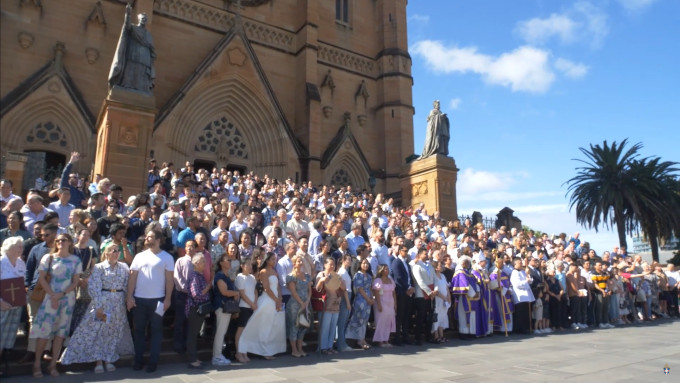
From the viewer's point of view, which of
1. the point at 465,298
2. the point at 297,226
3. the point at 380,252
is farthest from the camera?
the point at 297,226

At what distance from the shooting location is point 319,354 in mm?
7121

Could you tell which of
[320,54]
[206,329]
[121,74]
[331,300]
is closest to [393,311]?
[331,300]

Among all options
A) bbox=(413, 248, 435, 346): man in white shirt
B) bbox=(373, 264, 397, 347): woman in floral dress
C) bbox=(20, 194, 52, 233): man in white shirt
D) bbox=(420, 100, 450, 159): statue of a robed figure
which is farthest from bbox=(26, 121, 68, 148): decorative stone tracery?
bbox=(413, 248, 435, 346): man in white shirt

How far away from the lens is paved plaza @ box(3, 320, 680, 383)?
5.34 metres

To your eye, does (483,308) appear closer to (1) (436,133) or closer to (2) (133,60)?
(1) (436,133)

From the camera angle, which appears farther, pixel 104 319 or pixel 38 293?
pixel 104 319

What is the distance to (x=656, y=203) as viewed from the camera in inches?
997

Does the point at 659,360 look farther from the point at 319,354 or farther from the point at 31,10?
the point at 31,10

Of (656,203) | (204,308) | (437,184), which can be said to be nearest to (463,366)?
(204,308)

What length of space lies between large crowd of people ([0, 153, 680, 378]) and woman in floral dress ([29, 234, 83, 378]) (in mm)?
12

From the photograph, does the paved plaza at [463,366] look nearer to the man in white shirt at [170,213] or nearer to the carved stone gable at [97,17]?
the man in white shirt at [170,213]

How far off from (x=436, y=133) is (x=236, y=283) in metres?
13.5

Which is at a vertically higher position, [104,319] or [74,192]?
[74,192]

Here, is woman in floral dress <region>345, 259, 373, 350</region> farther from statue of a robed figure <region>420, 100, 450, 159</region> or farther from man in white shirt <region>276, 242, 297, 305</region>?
statue of a robed figure <region>420, 100, 450, 159</region>
